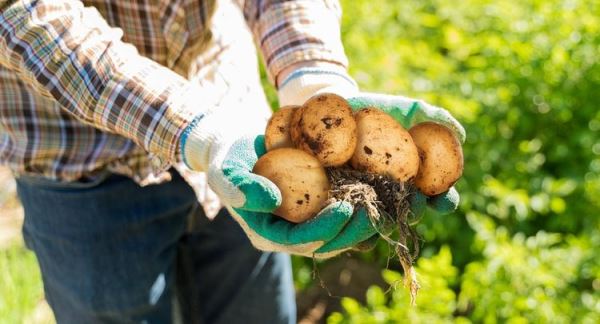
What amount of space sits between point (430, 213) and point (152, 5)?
4.88 feet

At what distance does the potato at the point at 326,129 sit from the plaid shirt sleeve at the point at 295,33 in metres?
0.23

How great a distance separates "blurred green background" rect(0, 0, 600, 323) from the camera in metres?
2.54

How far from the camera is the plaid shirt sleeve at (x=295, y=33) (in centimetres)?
171

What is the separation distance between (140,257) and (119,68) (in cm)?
49

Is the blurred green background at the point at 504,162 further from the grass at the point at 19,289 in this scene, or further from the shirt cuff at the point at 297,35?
the shirt cuff at the point at 297,35

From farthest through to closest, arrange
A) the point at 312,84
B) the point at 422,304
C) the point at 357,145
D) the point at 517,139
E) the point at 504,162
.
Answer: the point at 517,139
the point at 504,162
the point at 422,304
the point at 312,84
the point at 357,145

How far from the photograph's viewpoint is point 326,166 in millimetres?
1523

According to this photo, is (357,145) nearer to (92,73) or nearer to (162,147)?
(162,147)

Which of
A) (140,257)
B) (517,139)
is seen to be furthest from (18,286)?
(517,139)

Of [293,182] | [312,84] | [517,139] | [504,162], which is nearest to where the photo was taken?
[293,182]

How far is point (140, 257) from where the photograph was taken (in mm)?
1733

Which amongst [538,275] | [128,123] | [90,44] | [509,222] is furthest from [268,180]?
[509,222]

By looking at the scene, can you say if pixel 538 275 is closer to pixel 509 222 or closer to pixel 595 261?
pixel 595 261

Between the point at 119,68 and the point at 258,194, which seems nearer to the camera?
the point at 258,194
